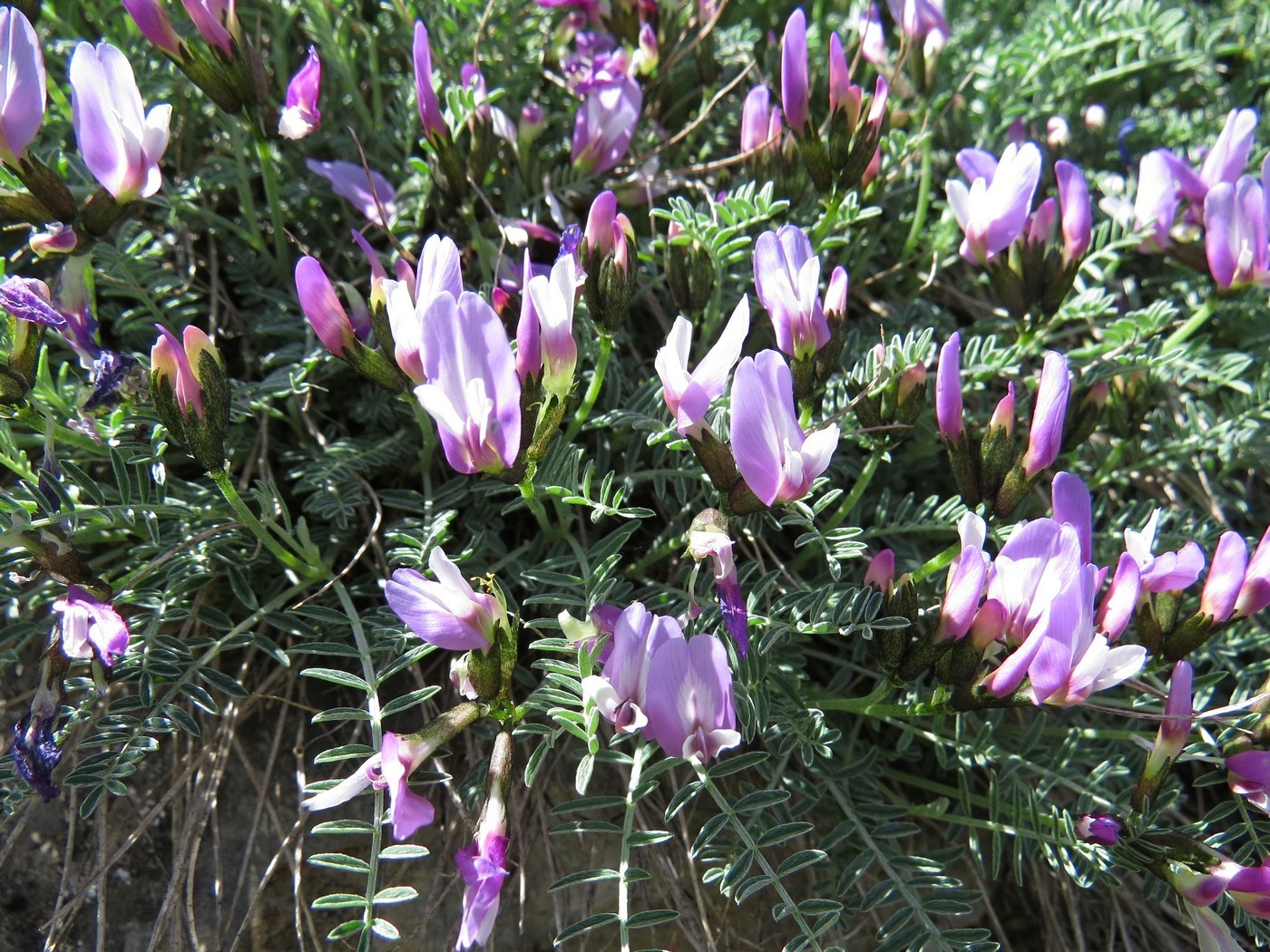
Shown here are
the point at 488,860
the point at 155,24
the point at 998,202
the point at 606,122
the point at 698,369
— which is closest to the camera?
the point at 488,860

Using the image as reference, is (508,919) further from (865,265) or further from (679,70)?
(679,70)

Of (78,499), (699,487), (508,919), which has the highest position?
(78,499)

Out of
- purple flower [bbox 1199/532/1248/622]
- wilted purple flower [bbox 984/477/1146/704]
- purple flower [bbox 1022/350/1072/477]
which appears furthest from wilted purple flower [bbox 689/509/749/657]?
purple flower [bbox 1199/532/1248/622]

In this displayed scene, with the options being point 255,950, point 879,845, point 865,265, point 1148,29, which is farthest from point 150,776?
point 1148,29

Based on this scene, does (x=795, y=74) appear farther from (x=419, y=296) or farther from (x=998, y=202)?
(x=419, y=296)

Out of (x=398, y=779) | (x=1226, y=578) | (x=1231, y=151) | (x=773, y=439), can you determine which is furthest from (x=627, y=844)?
(x=1231, y=151)

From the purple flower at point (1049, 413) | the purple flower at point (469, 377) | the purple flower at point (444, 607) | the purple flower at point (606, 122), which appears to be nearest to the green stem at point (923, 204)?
the purple flower at point (606, 122)

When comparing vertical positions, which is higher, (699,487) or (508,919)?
(699,487)
